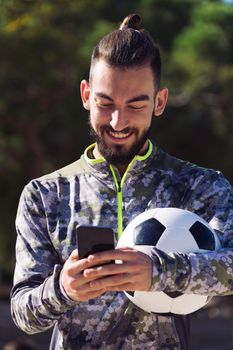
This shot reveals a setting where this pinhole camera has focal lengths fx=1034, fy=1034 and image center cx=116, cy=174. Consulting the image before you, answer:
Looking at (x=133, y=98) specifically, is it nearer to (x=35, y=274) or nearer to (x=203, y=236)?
(x=203, y=236)

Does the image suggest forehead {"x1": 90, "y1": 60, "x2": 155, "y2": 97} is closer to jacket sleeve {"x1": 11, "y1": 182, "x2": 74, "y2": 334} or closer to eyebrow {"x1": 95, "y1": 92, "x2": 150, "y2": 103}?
eyebrow {"x1": 95, "y1": 92, "x2": 150, "y2": 103}

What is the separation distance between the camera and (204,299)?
3.74 metres

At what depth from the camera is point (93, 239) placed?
3.34 metres

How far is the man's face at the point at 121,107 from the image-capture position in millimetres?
3805

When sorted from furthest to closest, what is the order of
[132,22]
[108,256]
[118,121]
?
[132,22] < [118,121] < [108,256]

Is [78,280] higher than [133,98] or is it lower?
lower

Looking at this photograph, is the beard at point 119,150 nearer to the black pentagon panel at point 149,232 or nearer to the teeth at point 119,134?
the teeth at point 119,134

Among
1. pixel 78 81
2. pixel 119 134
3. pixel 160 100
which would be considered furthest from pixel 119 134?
pixel 78 81

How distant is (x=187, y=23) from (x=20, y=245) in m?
22.0

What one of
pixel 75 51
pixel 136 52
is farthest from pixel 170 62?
pixel 136 52

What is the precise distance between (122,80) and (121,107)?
100 mm

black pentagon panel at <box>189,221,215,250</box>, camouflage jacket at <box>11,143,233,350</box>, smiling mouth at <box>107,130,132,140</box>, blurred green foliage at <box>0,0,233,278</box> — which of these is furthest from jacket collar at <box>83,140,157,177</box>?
blurred green foliage at <box>0,0,233,278</box>

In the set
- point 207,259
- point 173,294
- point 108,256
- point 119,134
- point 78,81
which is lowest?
point 78,81

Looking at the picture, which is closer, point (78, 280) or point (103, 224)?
point (78, 280)
